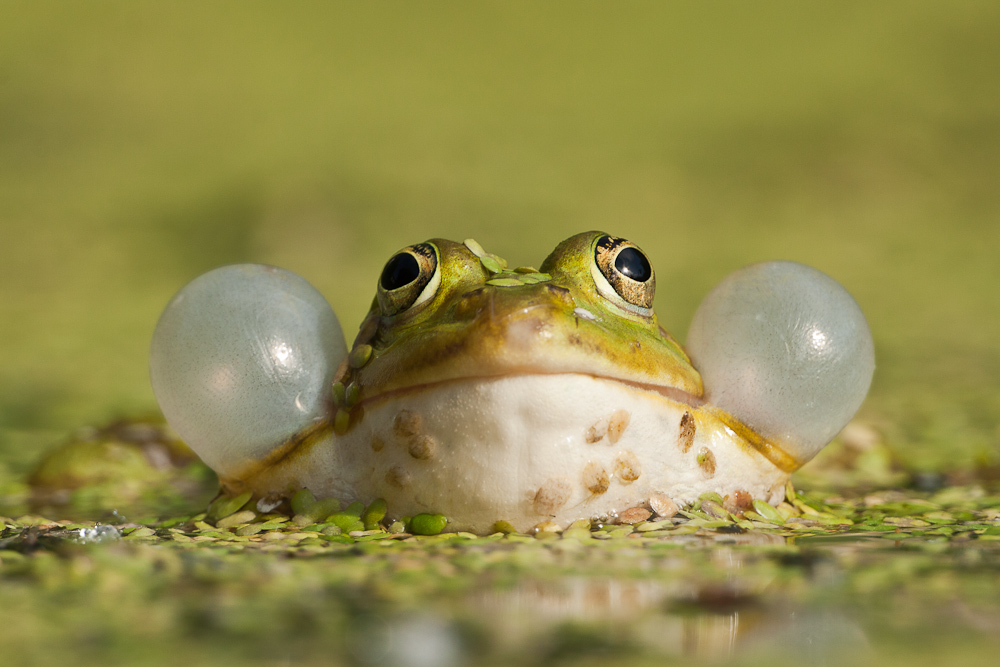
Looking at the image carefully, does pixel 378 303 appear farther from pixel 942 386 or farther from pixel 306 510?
pixel 942 386

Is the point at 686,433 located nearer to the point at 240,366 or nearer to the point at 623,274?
the point at 623,274

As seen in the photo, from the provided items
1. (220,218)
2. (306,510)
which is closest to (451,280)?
(306,510)

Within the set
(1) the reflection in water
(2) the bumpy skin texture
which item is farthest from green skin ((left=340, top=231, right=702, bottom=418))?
(1) the reflection in water

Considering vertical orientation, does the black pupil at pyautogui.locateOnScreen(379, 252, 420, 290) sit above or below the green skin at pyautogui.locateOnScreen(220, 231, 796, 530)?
above

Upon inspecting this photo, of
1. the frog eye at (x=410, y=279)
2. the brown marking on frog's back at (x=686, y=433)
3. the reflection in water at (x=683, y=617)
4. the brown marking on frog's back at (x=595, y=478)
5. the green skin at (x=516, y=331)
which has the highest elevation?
the frog eye at (x=410, y=279)

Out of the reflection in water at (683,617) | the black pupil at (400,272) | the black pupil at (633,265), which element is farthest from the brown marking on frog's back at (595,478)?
the black pupil at (400,272)

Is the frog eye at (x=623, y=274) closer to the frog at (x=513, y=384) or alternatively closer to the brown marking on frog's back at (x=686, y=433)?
the frog at (x=513, y=384)

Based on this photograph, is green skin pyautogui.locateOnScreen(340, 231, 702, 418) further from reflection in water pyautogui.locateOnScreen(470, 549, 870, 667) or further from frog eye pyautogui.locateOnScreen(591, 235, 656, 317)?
reflection in water pyautogui.locateOnScreen(470, 549, 870, 667)

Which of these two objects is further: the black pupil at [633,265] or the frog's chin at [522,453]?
the black pupil at [633,265]
